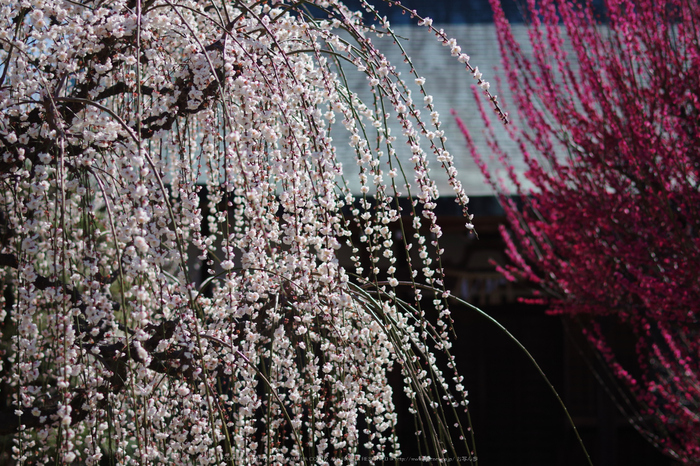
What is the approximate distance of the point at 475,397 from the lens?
5.10m

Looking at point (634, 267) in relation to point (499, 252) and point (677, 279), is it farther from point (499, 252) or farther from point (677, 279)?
point (499, 252)

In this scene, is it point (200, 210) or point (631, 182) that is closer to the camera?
point (200, 210)

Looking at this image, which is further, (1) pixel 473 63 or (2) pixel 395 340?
(1) pixel 473 63

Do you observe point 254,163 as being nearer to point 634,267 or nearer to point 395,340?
point 395,340

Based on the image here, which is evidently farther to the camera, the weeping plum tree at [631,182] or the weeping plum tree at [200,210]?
the weeping plum tree at [631,182]

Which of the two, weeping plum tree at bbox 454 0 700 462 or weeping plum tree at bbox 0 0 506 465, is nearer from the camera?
weeping plum tree at bbox 0 0 506 465

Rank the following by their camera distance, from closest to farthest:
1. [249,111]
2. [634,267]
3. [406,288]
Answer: [249,111] < [634,267] < [406,288]

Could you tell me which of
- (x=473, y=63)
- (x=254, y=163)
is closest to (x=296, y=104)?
(x=254, y=163)

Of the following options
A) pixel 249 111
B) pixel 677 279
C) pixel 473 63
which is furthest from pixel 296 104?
pixel 473 63

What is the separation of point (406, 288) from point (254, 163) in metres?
3.56

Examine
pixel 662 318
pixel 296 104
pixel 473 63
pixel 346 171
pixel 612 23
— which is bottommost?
pixel 662 318

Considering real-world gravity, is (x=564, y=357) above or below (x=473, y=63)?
below

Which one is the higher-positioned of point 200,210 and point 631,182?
point 631,182

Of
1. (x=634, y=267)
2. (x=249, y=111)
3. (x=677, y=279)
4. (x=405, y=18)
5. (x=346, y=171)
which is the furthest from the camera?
(x=405, y=18)
